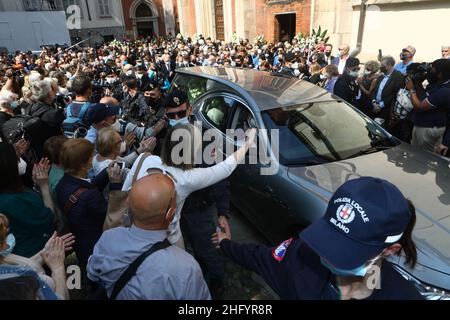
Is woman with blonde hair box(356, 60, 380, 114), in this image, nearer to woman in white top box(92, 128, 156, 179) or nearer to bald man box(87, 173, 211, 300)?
woman in white top box(92, 128, 156, 179)

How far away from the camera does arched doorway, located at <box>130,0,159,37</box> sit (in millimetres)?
36344

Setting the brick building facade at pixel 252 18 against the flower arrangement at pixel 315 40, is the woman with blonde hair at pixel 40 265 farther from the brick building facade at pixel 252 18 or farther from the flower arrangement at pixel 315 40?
the brick building facade at pixel 252 18

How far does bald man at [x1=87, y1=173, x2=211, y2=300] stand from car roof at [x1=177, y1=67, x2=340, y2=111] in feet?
6.69

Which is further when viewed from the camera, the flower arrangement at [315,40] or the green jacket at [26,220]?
the flower arrangement at [315,40]

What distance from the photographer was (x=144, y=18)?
36844 millimetres

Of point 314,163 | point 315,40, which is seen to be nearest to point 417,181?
point 314,163

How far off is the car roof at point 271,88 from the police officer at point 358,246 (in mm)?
2176

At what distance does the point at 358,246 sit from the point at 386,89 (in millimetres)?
4609

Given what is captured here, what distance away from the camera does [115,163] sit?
249 cm

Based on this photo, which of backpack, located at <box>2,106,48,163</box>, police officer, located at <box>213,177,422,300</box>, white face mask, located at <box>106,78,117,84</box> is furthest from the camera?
white face mask, located at <box>106,78,117,84</box>

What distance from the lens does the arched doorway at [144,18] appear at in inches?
1431

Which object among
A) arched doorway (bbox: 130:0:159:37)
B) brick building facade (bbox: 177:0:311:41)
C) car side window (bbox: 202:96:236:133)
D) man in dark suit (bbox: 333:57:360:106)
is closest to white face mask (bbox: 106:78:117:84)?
car side window (bbox: 202:96:236:133)

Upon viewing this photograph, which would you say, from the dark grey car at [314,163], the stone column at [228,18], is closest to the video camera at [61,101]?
the dark grey car at [314,163]
